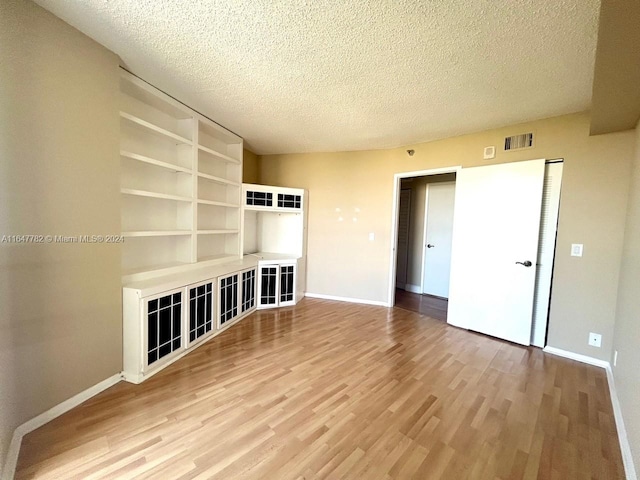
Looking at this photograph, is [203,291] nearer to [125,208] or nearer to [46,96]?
[125,208]

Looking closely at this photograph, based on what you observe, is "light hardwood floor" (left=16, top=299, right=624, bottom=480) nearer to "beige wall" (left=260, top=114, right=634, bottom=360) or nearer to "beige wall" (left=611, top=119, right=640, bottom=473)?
"beige wall" (left=611, top=119, right=640, bottom=473)

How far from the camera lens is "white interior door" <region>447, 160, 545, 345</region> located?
292 cm

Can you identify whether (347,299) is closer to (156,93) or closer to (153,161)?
(153,161)

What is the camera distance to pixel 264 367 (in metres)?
2.35

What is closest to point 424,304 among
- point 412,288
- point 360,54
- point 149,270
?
point 412,288

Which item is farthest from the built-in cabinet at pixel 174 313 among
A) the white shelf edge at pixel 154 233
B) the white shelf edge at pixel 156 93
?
the white shelf edge at pixel 156 93

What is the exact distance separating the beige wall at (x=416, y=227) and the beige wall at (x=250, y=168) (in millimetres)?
2936

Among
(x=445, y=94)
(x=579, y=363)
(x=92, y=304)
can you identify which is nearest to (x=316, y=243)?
(x=445, y=94)

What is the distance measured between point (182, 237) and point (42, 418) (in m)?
1.79

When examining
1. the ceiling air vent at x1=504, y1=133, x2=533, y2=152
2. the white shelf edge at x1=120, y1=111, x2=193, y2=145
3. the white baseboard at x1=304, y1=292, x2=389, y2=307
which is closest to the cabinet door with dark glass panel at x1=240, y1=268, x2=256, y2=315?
the white baseboard at x1=304, y1=292, x2=389, y2=307

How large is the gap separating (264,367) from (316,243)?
2.61 m

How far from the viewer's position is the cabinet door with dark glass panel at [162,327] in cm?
213

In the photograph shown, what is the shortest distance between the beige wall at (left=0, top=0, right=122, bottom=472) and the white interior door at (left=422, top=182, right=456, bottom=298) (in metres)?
4.82

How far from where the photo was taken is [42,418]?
162cm
